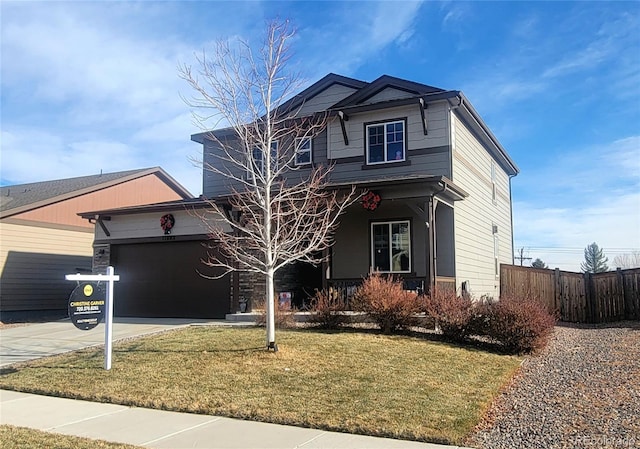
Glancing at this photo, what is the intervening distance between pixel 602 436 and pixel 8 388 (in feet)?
28.1

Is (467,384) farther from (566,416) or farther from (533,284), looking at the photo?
(533,284)

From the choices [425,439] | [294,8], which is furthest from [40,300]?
[425,439]

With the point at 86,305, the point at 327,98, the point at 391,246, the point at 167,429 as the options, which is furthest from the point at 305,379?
the point at 327,98

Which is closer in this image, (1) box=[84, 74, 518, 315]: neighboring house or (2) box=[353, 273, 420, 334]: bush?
(2) box=[353, 273, 420, 334]: bush

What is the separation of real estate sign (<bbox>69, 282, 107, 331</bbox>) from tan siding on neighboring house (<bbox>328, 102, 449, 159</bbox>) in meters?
9.46

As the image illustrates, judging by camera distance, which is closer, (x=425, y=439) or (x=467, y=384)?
(x=425, y=439)

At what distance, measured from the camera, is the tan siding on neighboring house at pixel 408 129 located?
16.0 meters

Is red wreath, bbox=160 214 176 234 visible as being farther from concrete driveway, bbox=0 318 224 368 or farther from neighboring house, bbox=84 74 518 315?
concrete driveway, bbox=0 318 224 368

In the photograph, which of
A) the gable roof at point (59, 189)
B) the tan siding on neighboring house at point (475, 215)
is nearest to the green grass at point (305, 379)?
the tan siding on neighboring house at point (475, 215)

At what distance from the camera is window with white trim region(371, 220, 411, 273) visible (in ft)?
54.0

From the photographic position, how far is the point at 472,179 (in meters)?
18.2

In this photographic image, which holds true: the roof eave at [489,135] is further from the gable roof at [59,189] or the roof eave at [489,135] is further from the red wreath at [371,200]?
the gable roof at [59,189]

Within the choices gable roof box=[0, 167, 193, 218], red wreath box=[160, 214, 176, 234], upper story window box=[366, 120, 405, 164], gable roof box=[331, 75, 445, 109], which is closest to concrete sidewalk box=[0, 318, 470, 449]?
red wreath box=[160, 214, 176, 234]

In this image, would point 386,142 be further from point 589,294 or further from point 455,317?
point 589,294
